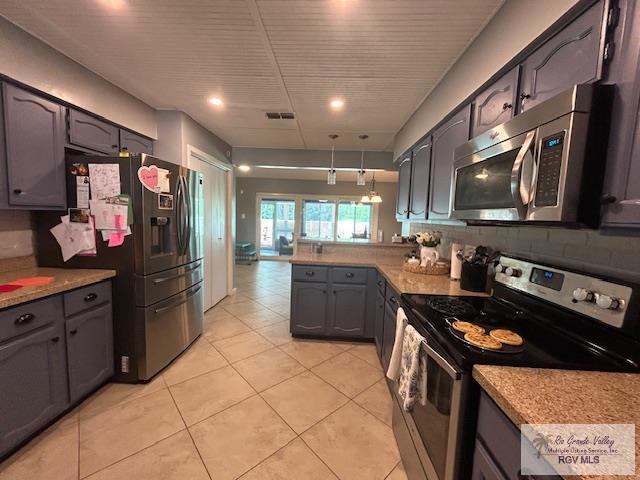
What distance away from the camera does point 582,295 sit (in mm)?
996

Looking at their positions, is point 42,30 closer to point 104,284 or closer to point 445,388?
point 104,284

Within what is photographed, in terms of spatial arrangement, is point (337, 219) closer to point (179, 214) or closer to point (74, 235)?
point (179, 214)

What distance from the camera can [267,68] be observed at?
1.92 m

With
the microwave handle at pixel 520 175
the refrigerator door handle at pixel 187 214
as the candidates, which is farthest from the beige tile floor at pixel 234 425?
the microwave handle at pixel 520 175

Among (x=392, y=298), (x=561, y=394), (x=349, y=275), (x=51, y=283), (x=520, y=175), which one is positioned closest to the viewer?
(x=561, y=394)

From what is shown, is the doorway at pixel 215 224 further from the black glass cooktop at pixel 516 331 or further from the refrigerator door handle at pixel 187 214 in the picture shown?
the black glass cooktop at pixel 516 331

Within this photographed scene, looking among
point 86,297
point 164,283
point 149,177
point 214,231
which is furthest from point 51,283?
point 214,231

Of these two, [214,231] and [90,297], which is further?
[214,231]

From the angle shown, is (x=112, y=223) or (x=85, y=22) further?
(x=112, y=223)

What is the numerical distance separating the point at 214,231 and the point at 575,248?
359cm

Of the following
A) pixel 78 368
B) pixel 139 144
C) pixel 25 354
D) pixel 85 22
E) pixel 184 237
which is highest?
pixel 85 22

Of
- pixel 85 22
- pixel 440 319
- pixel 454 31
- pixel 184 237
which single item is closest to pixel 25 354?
pixel 184 237

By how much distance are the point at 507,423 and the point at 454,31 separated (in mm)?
1846

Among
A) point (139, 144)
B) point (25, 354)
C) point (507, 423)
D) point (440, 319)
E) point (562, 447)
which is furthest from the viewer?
point (139, 144)
